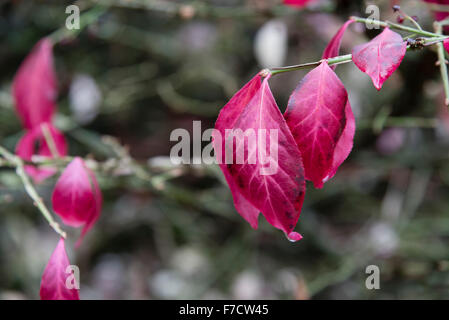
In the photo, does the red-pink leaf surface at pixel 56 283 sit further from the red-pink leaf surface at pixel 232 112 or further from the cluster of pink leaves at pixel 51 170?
the red-pink leaf surface at pixel 232 112

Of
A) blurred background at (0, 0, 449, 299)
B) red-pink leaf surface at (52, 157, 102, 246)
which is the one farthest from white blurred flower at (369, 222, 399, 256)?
red-pink leaf surface at (52, 157, 102, 246)

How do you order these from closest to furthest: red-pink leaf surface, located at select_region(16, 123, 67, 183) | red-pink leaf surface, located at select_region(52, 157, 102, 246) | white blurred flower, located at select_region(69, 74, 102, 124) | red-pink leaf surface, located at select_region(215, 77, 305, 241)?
red-pink leaf surface, located at select_region(215, 77, 305, 241) < red-pink leaf surface, located at select_region(52, 157, 102, 246) < red-pink leaf surface, located at select_region(16, 123, 67, 183) < white blurred flower, located at select_region(69, 74, 102, 124)

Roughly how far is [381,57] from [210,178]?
2.93 feet

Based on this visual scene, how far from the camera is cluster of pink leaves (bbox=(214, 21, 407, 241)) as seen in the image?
0.36 m

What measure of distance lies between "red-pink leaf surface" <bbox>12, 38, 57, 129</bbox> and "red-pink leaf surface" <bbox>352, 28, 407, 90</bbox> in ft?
1.88

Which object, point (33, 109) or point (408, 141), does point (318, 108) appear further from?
point (408, 141)

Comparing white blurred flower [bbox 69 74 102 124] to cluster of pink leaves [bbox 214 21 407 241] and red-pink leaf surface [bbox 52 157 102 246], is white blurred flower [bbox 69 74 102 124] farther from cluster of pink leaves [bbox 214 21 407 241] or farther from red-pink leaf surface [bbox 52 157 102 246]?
cluster of pink leaves [bbox 214 21 407 241]

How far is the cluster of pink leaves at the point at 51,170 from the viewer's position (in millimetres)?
452

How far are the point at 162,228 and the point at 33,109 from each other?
62 cm

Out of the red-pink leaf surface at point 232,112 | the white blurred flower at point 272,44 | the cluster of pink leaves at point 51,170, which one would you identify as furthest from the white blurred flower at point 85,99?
the red-pink leaf surface at point 232,112

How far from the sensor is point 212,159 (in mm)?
695

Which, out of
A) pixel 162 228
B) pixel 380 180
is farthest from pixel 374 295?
pixel 162 228

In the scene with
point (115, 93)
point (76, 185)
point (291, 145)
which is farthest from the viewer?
point (115, 93)

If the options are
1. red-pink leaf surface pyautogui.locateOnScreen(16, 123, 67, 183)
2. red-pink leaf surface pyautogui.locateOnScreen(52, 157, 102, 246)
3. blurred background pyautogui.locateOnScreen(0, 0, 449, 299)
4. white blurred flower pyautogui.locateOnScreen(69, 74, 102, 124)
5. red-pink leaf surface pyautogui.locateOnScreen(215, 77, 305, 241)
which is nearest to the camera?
red-pink leaf surface pyautogui.locateOnScreen(215, 77, 305, 241)
